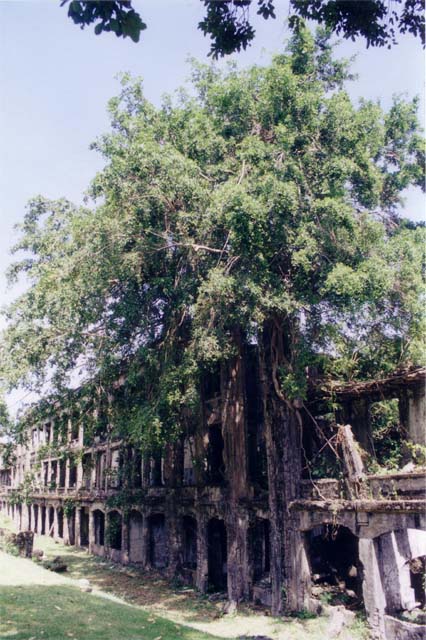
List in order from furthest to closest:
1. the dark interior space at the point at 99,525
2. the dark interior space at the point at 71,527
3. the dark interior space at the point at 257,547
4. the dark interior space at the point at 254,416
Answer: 1. the dark interior space at the point at 71,527
2. the dark interior space at the point at 99,525
3. the dark interior space at the point at 254,416
4. the dark interior space at the point at 257,547

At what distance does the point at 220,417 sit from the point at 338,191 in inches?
414

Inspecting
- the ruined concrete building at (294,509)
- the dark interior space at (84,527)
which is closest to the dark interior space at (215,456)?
the ruined concrete building at (294,509)

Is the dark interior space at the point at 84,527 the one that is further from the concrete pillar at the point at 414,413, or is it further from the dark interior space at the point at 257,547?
the concrete pillar at the point at 414,413

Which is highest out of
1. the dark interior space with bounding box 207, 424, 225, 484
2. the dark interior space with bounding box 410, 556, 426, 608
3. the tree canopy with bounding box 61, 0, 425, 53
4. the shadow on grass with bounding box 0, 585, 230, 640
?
the tree canopy with bounding box 61, 0, 425, 53

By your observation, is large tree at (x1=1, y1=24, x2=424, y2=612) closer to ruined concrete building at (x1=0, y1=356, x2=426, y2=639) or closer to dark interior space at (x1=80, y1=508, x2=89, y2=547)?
ruined concrete building at (x1=0, y1=356, x2=426, y2=639)

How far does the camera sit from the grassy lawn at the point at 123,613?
1029 centimetres

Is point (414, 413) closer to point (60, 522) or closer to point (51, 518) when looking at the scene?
point (60, 522)

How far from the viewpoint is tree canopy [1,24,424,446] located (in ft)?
52.4

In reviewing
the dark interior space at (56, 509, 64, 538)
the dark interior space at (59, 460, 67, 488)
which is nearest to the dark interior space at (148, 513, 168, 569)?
the dark interior space at (56, 509, 64, 538)

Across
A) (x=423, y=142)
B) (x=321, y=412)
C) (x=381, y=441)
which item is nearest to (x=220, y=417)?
(x=321, y=412)

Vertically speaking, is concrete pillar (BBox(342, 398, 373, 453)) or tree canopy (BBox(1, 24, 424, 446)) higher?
tree canopy (BBox(1, 24, 424, 446))

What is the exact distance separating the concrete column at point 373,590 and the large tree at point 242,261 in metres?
3.23

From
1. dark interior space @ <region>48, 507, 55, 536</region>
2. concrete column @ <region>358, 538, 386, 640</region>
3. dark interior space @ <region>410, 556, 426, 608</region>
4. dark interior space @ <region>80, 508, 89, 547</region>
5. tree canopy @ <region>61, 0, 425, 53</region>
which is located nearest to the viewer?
tree canopy @ <region>61, 0, 425, 53</region>

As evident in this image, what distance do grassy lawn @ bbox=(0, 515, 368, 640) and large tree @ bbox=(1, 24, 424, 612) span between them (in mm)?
1984
